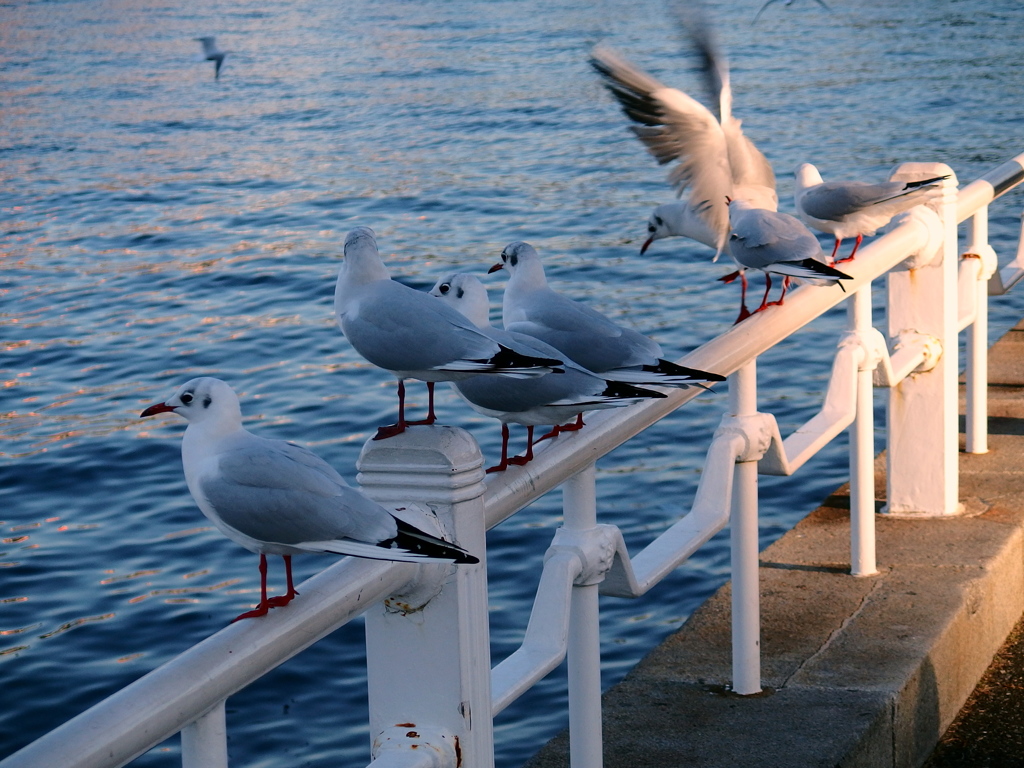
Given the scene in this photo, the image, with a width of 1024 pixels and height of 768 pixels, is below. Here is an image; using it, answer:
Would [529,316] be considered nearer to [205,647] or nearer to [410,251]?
[205,647]

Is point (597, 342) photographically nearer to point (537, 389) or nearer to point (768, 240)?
point (537, 389)

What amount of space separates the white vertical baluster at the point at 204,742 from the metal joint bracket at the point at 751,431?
1.87m

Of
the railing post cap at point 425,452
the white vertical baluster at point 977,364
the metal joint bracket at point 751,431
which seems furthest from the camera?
the white vertical baluster at point 977,364

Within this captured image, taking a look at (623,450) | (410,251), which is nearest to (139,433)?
(623,450)

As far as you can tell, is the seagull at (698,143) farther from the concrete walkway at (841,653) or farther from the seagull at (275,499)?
the seagull at (275,499)

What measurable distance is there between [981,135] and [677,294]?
27.2 ft

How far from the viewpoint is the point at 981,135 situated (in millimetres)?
18891

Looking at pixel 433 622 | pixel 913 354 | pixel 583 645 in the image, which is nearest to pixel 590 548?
pixel 583 645

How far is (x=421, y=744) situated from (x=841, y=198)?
3.55 meters

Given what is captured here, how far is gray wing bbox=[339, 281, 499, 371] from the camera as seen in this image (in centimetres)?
244

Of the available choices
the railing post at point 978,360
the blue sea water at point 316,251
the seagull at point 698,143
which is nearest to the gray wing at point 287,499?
the seagull at point 698,143

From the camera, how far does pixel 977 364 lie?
16.7 feet

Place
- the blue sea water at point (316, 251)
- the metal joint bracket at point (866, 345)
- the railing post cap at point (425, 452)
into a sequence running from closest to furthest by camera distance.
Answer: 1. the railing post cap at point (425, 452)
2. the metal joint bracket at point (866, 345)
3. the blue sea water at point (316, 251)

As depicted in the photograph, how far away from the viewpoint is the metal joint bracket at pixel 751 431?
131 inches
